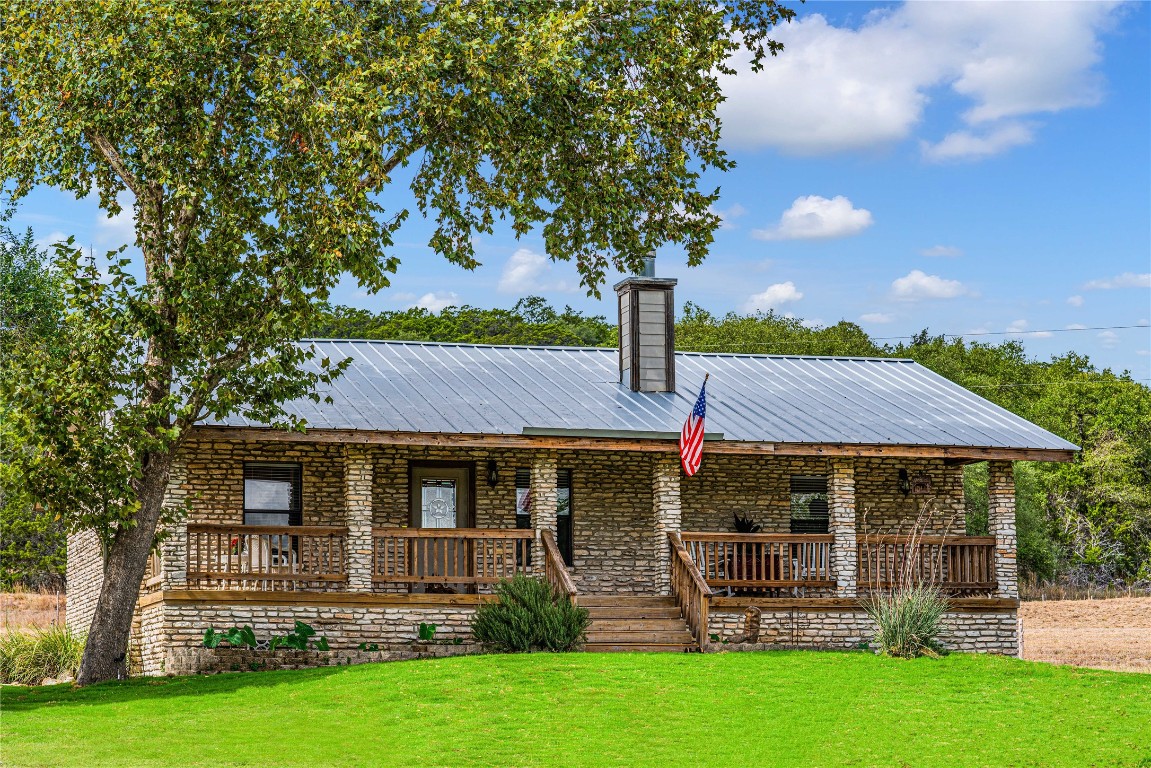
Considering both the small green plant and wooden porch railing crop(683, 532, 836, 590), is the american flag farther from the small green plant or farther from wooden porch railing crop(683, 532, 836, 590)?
the small green plant

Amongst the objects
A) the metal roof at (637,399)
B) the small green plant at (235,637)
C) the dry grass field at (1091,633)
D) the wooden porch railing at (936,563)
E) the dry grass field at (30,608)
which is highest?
the metal roof at (637,399)

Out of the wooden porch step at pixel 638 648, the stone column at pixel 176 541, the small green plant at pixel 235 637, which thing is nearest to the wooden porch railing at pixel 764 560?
the wooden porch step at pixel 638 648

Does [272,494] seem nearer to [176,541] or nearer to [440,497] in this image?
[176,541]

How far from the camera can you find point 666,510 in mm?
21094

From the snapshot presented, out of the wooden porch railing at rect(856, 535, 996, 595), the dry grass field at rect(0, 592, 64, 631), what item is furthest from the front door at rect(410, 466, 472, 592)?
the dry grass field at rect(0, 592, 64, 631)

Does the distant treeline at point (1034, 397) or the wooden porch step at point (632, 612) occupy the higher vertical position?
the distant treeline at point (1034, 397)

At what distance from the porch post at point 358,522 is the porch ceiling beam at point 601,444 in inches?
18.2

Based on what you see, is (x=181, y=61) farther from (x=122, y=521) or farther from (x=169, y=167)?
(x=122, y=521)

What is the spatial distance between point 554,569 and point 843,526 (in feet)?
15.3

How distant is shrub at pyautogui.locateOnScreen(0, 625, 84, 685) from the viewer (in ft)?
72.8

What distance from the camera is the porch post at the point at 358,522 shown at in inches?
774

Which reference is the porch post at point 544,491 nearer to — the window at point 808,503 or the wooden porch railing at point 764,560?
the wooden porch railing at point 764,560

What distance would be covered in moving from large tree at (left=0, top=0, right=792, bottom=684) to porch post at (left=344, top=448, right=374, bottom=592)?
200 cm

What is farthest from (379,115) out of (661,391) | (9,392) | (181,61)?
(661,391)
